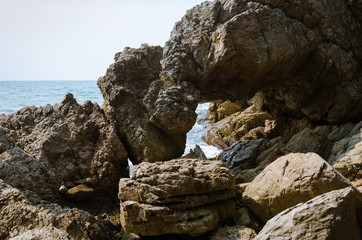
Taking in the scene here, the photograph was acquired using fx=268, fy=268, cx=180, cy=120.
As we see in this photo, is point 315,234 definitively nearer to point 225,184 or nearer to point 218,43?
point 225,184

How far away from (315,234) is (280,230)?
0.46 m

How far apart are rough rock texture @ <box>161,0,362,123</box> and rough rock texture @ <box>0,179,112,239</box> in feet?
17.4

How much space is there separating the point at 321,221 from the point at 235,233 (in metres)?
2.34

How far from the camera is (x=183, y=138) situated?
A: 1018cm

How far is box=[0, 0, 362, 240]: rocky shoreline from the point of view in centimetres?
589

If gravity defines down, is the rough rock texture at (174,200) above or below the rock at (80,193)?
above

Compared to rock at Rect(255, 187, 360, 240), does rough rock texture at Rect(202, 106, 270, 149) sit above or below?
below

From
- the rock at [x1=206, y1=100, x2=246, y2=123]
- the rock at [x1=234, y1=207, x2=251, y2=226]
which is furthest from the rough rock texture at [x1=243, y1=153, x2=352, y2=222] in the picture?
the rock at [x1=206, y1=100, x2=246, y2=123]

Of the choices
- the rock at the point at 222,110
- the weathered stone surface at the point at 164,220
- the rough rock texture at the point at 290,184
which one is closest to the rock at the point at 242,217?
the rough rock texture at the point at 290,184

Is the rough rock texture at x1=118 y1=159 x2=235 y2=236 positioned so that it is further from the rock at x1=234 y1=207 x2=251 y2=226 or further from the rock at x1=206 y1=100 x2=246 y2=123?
the rock at x1=206 y1=100 x2=246 y2=123

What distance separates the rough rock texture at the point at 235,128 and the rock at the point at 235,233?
1081cm

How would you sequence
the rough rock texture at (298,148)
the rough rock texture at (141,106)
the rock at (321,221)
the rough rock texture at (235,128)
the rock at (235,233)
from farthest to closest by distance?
the rough rock texture at (235,128), the rough rock texture at (141,106), the rough rock texture at (298,148), the rock at (235,233), the rock at (321,221)

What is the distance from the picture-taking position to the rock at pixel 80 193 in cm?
817

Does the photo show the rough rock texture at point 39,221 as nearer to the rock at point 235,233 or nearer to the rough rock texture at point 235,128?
the rock at point 235,233
